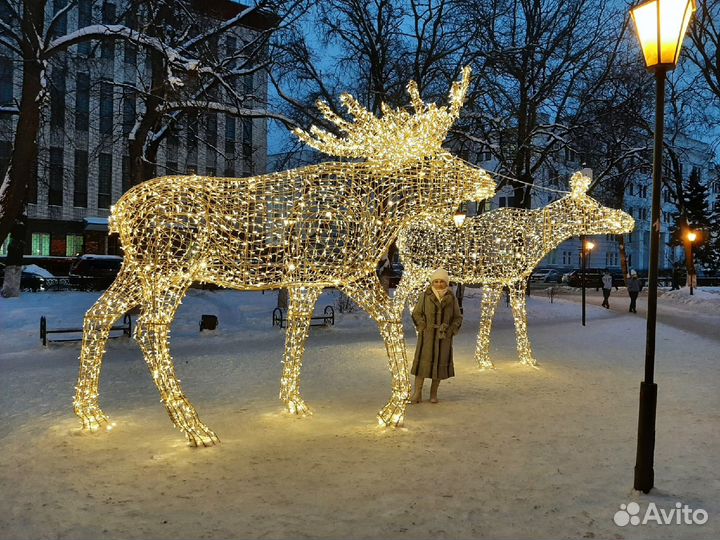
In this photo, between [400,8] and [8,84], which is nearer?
[400,8]

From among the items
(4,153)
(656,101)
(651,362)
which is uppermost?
(4,153)

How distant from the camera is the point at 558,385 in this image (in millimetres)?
7977

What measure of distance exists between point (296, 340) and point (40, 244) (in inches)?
1281

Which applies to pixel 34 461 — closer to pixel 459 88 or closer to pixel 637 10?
pixel 459 88

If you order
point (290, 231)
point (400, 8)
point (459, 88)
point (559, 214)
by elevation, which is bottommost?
point (290, 231)

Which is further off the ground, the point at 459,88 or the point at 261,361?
the point at 459,88

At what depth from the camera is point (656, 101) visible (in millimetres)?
4258

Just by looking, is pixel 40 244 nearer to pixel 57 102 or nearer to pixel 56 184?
pixel 56 184

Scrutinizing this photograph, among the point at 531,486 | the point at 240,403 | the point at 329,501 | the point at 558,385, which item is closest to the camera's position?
the point at 329,501

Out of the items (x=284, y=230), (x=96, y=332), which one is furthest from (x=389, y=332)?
(x=96, y=332)

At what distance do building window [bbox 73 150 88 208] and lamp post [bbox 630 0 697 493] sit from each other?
34.0 meters

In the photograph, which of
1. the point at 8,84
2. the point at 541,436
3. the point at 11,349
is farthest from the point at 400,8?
the point at 8,84

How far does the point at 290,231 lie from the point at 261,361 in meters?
4.64

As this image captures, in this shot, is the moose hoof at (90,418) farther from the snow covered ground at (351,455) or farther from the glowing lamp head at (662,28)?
the glowing lamp head at (662,28)
